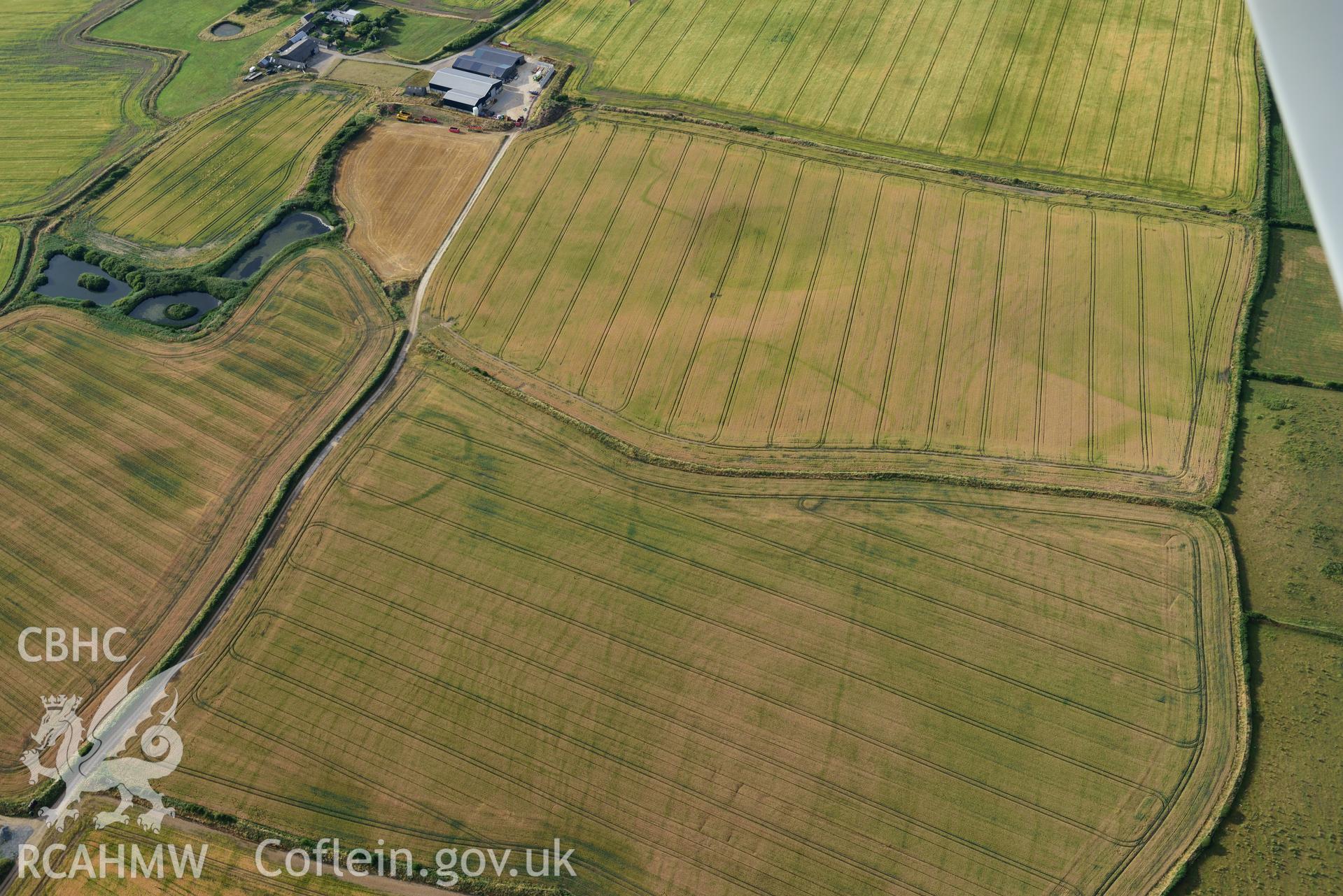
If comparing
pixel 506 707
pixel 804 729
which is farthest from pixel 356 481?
pixel 804 729

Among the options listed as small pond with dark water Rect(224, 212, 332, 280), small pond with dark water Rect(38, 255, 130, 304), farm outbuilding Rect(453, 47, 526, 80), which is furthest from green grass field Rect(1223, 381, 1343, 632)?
small pond with dark water Rect(38, 255, 130, 304)

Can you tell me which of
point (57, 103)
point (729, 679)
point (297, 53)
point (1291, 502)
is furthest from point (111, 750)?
point (1291, 502)

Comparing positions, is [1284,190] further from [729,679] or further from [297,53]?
[297,53]

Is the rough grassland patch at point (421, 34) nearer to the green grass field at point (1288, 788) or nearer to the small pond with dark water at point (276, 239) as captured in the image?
the small pond with dark water at point (276, 239)

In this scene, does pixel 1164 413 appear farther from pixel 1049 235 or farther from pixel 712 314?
pixel 712 314

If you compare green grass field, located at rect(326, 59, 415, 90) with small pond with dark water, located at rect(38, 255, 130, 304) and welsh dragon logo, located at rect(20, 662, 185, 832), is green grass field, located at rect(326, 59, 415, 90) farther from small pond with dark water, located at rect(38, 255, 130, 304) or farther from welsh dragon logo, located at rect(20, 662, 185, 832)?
welsh dragon logo, located at rect(20, 662, 185, 832)

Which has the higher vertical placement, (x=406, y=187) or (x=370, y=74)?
(x=370, y=74)
